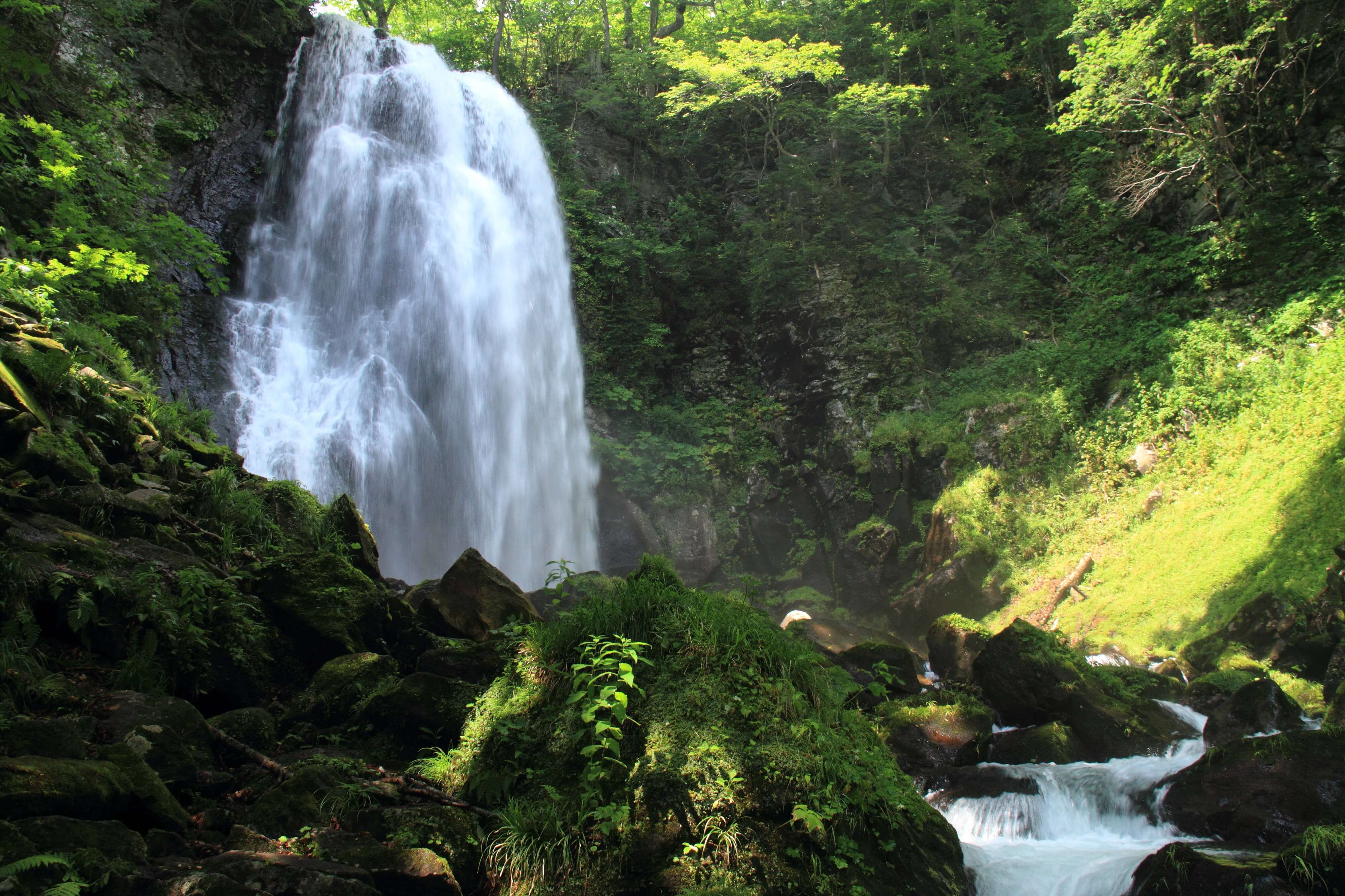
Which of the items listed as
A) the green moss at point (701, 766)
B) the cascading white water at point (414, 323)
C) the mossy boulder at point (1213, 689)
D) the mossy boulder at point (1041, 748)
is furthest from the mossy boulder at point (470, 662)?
the cascading white water at point (414, 323)

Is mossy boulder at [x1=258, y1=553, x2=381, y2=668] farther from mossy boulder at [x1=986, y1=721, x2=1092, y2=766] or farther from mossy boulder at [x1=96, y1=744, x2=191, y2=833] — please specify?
mossy boulder at [x1=986, y1=721, x2=1092, y2=766]

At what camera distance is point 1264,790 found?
5.08 meters

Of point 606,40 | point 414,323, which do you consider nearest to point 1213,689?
point 414,323

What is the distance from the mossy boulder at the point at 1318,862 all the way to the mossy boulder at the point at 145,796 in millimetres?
5478

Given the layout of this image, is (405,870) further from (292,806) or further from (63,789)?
(63,789)

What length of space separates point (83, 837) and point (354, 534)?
4.45 metres

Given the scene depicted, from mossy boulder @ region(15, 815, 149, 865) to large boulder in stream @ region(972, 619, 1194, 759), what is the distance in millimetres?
7278

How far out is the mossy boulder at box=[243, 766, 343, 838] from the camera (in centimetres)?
296

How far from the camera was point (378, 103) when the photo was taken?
52.4 feet

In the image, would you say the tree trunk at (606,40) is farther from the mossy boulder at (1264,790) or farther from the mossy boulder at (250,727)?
the mossy boulder at (1264,790)

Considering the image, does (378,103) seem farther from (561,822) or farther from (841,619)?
(561,822)

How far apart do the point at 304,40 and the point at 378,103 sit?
7.44 feet

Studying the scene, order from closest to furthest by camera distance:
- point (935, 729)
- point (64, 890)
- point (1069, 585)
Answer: point (64, 890) < point (935, 729) < point (1069, 585)

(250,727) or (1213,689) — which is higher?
(250,727)
